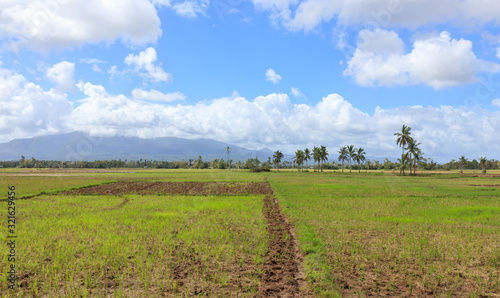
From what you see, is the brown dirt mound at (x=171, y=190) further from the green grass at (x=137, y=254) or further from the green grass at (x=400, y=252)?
the green grass at (x=400, y=252)

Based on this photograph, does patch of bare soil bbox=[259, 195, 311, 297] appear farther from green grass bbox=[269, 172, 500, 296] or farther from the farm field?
green grass bbox=[269, 172, 500, 296]

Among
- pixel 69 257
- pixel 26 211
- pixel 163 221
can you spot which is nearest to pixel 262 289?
pixel 69 257

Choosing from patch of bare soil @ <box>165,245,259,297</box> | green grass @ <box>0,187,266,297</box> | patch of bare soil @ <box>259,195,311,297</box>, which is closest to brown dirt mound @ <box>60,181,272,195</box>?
green grass @ <box>0,187,266,297</box>

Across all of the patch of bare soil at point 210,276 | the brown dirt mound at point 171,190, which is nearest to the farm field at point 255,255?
the patch of bare soil at point 210,276

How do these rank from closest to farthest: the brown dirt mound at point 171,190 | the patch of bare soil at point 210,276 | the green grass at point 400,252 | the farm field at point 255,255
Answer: the patch of bare soil at point 210,276
the farm field at point 255,255
the green grass at point 400,252
the brown dirt mound at point 171,190

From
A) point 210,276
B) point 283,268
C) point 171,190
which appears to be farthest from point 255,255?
point 171,190

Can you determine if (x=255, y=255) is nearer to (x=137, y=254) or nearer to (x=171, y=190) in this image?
(x=137, y=254)

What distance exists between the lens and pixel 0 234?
10852mm

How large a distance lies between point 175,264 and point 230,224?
17.0 ft

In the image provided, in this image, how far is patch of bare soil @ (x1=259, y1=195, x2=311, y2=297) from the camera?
6523 mm

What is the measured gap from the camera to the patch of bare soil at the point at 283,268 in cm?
652

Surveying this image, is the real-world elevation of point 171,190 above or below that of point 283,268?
below

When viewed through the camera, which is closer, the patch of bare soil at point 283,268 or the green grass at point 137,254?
the patch of bare soil at point 283,268

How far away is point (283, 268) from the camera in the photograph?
309 inches
